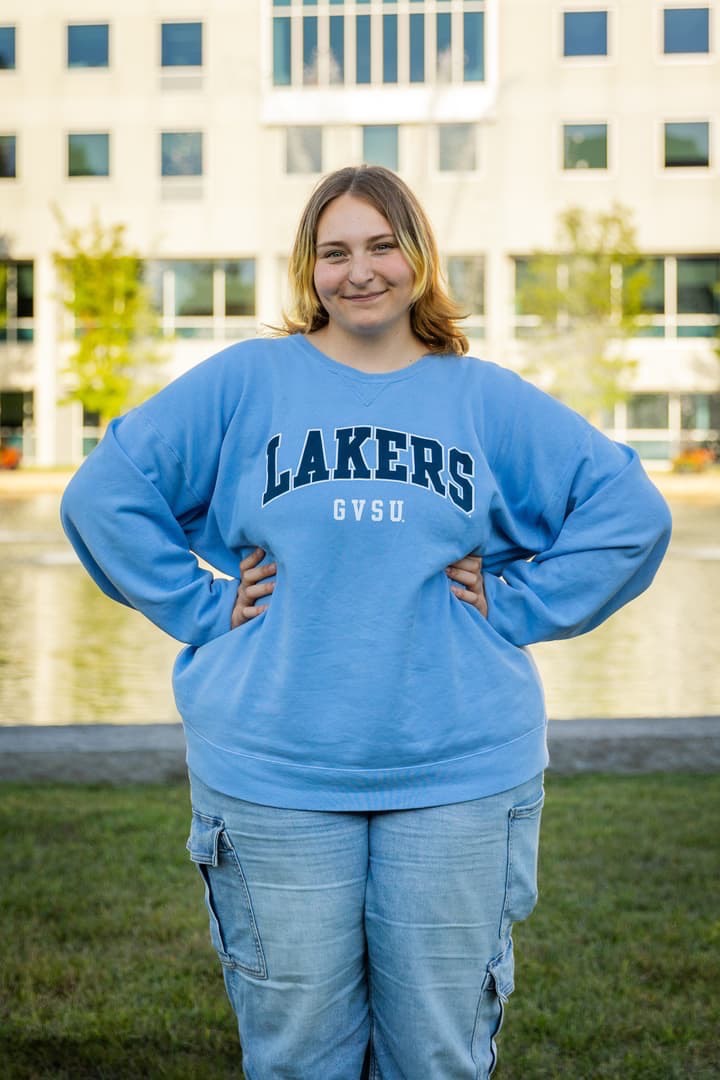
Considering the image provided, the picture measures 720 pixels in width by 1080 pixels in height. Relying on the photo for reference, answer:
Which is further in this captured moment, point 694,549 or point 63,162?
point 63,162

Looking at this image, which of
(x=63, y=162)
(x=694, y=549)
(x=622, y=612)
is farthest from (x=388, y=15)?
(x=622, y=612)

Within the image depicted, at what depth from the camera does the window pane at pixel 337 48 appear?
135ft

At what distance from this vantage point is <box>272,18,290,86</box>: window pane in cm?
4138

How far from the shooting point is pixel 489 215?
4122 cm

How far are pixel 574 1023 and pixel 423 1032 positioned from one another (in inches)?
54.0

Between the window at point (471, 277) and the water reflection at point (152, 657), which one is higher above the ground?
the window at point (471, 277)

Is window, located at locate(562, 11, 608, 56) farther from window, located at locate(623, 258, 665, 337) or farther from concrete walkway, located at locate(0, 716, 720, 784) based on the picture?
concrete walkway, located at locate(0, 716, 720, 784)

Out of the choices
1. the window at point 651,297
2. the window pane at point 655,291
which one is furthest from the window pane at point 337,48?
the window pane at point 655,291

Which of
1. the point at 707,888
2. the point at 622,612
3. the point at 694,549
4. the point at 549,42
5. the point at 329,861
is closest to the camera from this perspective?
the point at 329,861

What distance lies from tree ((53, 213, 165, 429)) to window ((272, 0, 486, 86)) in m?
7.60

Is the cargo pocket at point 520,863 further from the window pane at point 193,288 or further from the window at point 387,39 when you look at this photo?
the window pane at point 193,288

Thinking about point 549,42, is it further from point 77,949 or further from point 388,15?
point 77,949

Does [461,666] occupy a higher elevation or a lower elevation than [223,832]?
higher

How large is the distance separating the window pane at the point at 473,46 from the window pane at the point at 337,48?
3458mm
